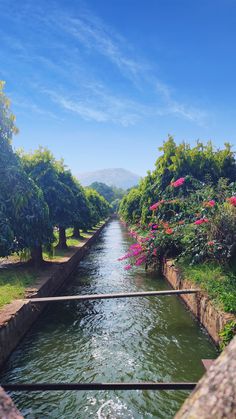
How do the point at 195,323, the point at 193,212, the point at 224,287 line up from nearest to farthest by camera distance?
1. the point at 224,287
2. the point at 195,323
3. the point at 193,212

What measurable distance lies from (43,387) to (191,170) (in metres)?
13.7

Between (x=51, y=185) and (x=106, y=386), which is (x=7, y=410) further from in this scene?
(x=51, y=185)

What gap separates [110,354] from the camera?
6.82 m

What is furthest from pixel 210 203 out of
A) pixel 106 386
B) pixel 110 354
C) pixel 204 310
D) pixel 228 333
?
pixel 106 386

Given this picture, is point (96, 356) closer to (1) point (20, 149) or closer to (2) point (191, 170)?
(1) point (20, 149)

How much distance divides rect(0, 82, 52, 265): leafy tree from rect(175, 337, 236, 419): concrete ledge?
720 cm

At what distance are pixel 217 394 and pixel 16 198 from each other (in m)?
8.62

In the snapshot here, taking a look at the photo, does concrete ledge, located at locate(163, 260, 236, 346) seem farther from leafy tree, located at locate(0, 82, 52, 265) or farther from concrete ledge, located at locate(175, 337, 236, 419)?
leafy tree, located at locate(0, 82, 52, 265)

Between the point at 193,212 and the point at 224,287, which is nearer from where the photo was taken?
the point at 224,287

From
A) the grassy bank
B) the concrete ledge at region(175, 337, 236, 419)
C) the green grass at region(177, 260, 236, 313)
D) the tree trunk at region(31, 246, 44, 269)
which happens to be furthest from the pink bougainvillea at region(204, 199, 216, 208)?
the concrete ledge at region(175, 337, 236, 419)

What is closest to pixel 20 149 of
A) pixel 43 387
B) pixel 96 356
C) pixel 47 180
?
pixel 47 180

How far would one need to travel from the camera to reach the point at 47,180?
1488 centimetres

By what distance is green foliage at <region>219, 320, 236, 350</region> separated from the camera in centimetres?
595

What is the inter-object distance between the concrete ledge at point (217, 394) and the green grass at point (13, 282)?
23.0 ft
